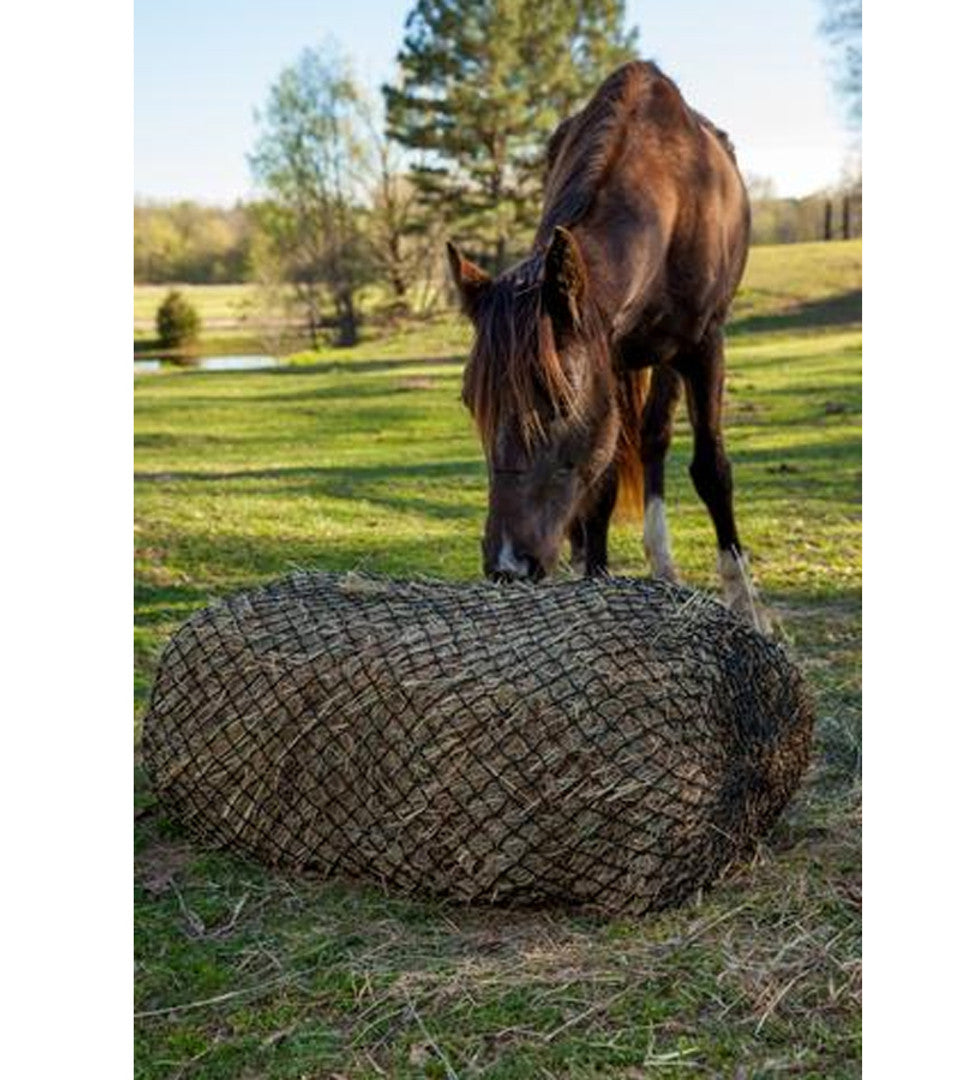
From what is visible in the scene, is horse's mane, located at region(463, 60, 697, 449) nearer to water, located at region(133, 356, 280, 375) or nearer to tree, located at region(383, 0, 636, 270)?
tree, located at region(383, 0, 636, 270)

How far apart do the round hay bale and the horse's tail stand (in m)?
1.89

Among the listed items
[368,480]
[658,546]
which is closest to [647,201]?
[658,546]

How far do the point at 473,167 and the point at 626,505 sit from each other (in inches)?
311

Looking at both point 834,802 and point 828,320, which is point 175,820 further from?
point 828,320

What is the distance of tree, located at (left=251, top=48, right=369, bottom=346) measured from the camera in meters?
16.5

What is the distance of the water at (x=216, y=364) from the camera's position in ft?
53.3

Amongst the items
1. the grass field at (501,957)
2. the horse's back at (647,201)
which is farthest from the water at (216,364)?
the horse's back at (647,201)

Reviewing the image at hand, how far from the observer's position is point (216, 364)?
17.9 metres

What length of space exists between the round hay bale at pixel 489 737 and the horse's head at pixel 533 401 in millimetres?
213

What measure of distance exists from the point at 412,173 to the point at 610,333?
1153 centimetres

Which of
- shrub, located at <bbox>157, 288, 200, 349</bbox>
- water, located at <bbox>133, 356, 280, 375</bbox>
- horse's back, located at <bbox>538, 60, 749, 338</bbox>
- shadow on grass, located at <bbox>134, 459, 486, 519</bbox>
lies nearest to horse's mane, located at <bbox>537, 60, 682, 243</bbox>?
horse's back, located at <bbox>538, 60, 749, 338</bbox>

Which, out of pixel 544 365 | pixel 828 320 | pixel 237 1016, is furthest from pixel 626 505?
pixel 828 320

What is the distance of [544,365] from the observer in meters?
3.44

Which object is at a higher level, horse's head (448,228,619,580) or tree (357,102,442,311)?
tree (357,102,442,311)
